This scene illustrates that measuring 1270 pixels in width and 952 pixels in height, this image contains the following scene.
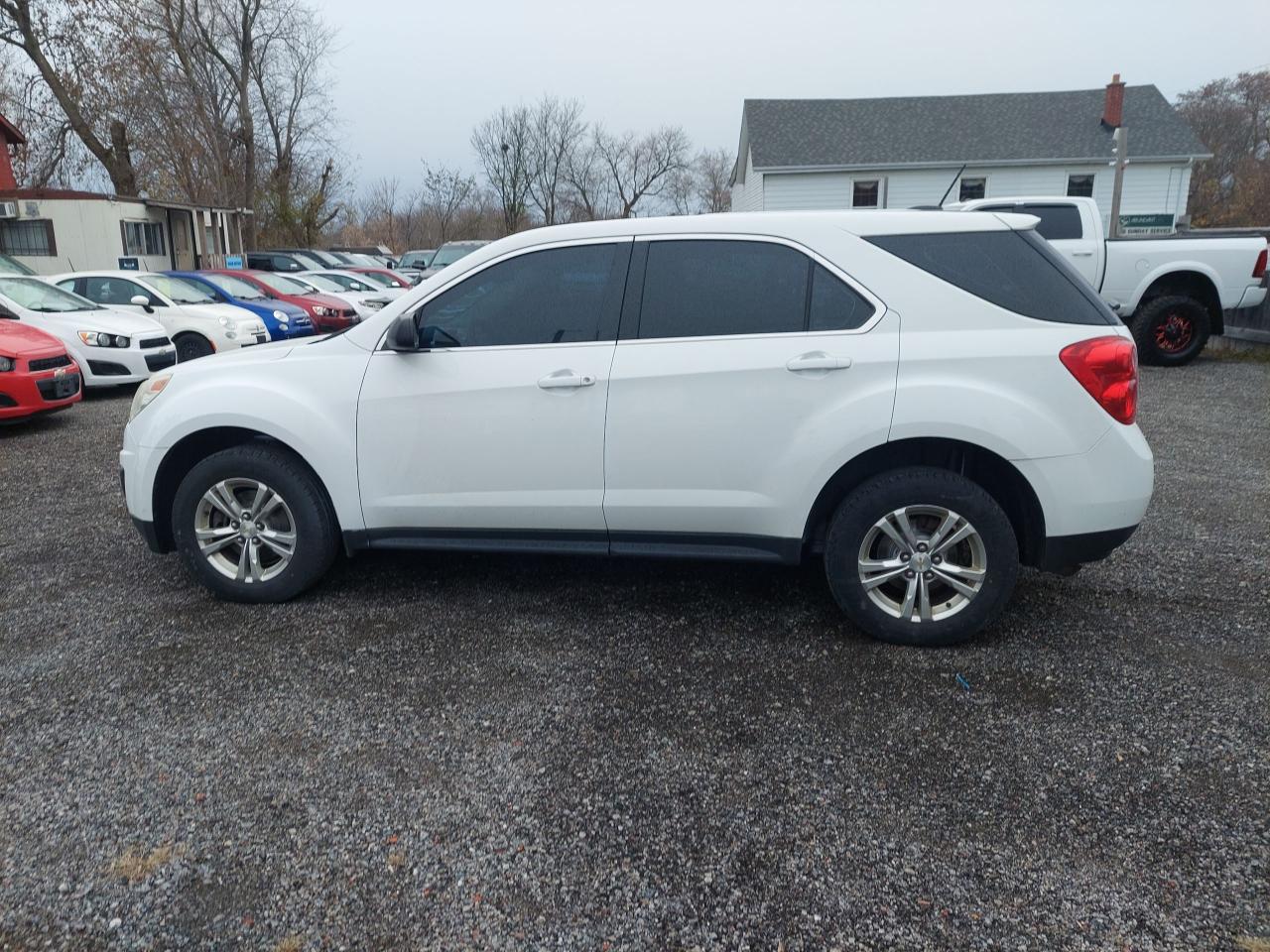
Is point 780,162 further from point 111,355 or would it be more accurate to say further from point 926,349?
point 926,349

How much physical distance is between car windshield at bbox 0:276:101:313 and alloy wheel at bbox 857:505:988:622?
38.2ft

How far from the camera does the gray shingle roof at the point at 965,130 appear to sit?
31.7 meters

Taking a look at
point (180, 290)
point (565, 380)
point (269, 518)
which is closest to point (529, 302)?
point (565, 380)

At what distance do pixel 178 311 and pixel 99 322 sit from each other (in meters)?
1.82

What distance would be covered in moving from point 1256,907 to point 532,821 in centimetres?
198

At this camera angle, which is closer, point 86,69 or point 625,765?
point 625,765

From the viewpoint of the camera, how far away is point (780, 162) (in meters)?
32.5

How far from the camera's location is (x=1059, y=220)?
474 inches

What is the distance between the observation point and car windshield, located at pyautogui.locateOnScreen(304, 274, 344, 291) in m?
20.7

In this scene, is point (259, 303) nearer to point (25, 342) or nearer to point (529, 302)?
point (25, 342)

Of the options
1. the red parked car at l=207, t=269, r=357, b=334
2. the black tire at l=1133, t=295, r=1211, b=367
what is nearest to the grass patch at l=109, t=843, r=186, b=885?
the black tire at l=1133, t=295, r=1211, b=367

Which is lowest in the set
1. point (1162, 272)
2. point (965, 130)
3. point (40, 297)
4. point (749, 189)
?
point (40, 297)

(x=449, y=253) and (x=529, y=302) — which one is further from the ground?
(x=449, y=253)

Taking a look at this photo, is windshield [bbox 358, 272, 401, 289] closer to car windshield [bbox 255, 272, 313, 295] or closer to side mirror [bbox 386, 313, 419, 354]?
car windshield [bbox 255, 272, 313, 295]
